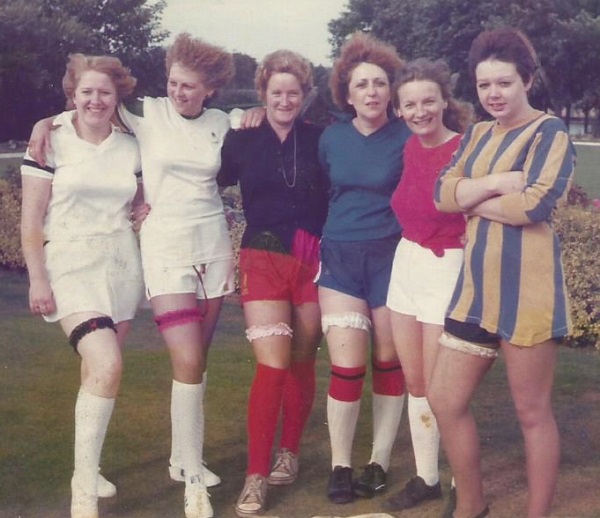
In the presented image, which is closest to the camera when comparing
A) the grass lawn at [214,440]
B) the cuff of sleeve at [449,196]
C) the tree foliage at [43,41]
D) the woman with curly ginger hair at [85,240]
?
the cuff of sleeve at [449,196]

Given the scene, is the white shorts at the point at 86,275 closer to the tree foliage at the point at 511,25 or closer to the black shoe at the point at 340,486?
the black shoe at the point at 340,486

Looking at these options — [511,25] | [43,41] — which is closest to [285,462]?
[511,25]

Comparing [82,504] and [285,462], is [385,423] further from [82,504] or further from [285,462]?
[82,504]

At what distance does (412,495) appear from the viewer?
3344 mm

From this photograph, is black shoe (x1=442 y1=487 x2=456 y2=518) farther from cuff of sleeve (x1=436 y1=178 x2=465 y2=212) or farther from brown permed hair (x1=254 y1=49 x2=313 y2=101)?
brown permed hair (x1=254 y1=49 x2=313 y2=101)

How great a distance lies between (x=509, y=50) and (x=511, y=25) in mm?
5129

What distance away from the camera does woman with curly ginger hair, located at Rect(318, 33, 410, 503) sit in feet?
10.7

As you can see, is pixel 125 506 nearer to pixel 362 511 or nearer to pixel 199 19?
pixel 362 511

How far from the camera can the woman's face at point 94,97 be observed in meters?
3.10

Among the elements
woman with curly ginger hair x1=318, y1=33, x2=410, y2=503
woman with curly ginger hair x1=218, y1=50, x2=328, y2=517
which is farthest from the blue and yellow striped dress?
woman with curly ginger hair x1=218, y1=50, x2=328, y2=517

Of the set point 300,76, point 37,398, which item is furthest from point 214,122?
point 37,398

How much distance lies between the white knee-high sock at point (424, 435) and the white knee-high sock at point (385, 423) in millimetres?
136

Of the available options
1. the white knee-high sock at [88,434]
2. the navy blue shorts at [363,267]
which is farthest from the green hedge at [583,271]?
the white knee-high sock at [88,434]

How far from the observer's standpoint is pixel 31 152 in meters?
3.08
